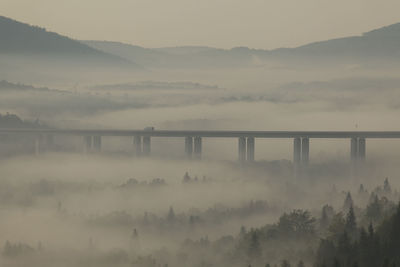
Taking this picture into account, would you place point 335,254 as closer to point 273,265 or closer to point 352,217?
point 352,217

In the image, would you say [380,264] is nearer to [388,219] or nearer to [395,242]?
[395,242]

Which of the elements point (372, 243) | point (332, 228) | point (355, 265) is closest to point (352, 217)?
point (332, 228)

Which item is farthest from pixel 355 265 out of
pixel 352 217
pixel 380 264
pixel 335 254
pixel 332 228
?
pixel 332 228

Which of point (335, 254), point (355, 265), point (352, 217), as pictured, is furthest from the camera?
point (352, 217)

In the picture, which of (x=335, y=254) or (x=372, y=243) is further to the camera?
(x=335, y=254)

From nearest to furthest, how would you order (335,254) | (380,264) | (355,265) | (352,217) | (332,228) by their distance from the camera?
(355,265) → (380,264) → (335,254) → (352,217) → (332,228)

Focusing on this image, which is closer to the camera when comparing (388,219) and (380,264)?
(380,264)

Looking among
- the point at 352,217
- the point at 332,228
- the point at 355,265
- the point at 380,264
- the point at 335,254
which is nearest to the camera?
the point at 355,265

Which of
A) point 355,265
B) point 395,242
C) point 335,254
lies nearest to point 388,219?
point 335,254
